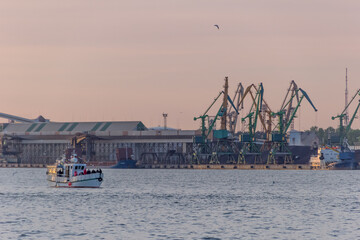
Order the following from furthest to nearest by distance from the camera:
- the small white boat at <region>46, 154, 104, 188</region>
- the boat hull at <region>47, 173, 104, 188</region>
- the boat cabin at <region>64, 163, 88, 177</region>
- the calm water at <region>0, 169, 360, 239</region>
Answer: the boat cabin at <region>64, 163, 88, 177</region>, the small white boat at <region>46, 154, 104, 188</region>, the boat hull at <region>47, 173, 104, 188</region>, the calm water at <region>0, 169, 360, 239</region>

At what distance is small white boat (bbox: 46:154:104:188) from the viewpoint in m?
131

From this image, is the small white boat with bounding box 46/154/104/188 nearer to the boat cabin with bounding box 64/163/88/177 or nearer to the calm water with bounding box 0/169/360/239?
the boat cabin with bounding box 64/163/88/177

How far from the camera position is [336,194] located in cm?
12719

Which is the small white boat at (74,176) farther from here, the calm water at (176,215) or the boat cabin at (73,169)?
the calm water at (176,215)

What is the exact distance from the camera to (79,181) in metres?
131


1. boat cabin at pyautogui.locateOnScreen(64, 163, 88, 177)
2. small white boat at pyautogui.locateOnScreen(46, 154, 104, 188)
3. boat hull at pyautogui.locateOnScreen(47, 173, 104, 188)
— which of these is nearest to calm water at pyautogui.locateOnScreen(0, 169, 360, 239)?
boat hull at pyautogui.locateOnScreen(47, 173, 104, 188)

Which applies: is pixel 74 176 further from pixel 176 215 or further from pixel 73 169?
pixel 176 215

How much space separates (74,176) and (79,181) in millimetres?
1115

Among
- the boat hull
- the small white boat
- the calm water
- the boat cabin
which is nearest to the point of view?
the calm water

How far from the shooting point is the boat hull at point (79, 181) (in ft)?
429

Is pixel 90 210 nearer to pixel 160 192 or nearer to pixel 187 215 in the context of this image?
pixel 187 215

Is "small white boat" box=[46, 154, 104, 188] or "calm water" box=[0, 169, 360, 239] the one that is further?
"small white boat" box=[46, 154, 104, 188]

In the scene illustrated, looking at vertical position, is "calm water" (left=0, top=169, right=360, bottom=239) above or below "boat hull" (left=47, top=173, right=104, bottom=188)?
below

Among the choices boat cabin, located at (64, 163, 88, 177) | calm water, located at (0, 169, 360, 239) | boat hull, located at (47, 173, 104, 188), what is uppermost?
boat cabin, located at (64, 163, 88, 177)
